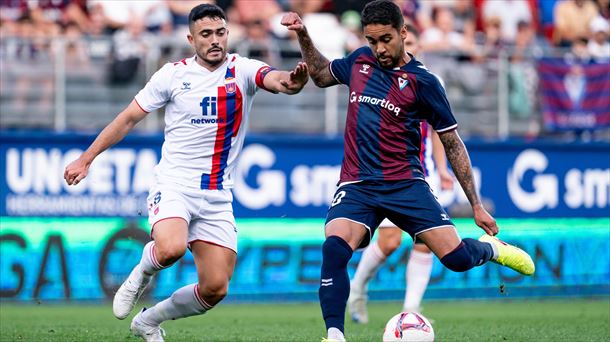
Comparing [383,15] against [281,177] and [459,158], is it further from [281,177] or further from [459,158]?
[281,177]

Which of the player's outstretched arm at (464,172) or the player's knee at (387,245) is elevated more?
the player's outstretched arm at (464,172)

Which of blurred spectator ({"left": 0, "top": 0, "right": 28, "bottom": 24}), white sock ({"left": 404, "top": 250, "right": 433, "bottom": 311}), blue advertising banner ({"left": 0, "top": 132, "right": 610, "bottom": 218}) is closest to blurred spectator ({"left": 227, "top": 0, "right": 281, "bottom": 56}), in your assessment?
blue advertising banner ({"left": 0, "top": 132, "right": 610, "bottom": 218})

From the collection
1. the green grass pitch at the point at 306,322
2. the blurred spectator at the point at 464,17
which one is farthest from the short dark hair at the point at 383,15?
the blurred spectator at the point at 464,17

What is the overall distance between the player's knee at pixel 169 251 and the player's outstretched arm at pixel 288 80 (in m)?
1.35

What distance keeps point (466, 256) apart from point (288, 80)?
1.81 metres

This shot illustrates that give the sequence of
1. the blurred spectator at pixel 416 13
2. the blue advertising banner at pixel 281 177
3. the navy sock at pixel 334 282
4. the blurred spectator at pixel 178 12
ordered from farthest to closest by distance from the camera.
A: the blurred spectator at pixel 416 13
the blurred spectator at pixel 178 12
the blue advertising banner at pixel 281 177
the navy sock at pixel 334 282

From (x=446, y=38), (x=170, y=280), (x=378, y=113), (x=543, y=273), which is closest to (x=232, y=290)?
(x=170, y=280)

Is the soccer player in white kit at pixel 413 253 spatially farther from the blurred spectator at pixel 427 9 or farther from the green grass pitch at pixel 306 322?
the blurred spectator at pixel 427 9

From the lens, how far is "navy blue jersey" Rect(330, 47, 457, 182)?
8.31 metres

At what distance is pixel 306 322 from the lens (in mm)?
12086

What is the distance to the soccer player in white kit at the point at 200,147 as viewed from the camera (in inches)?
343

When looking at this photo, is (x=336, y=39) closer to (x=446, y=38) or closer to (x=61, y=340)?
(x=446, y=38)

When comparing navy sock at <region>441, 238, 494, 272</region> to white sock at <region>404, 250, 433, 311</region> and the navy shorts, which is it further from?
white sock at <region>404, 250, 433, 311</region>

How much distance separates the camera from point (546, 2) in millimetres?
18906
